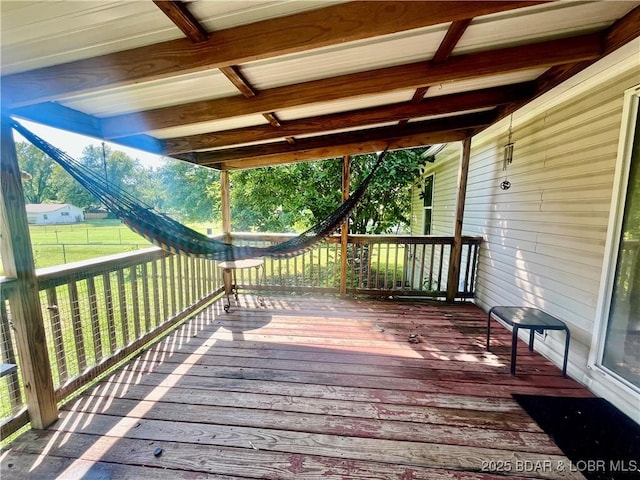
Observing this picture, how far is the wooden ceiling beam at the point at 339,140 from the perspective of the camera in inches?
132

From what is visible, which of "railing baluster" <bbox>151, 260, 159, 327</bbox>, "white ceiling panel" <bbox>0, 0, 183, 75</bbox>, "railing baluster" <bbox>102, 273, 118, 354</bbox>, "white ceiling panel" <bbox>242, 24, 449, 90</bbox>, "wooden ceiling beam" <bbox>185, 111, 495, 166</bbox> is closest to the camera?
"white ceiling panel" <bbox>0, 0, 183, 75</bbox>

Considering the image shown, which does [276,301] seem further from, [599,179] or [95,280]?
[599,179]

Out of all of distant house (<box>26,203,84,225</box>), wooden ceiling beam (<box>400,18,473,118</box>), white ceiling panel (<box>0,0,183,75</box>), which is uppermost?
wooden ceiling beam (<box>400,18,473,118</box>)

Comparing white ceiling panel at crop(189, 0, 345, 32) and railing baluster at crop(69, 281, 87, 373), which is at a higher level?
white ceiling panel at crop(189, 0, 345, 32)

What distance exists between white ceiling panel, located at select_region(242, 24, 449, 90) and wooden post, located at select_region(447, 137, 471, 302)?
216cm

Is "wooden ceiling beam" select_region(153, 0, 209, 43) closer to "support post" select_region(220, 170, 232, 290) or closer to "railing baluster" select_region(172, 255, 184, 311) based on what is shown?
"railing baluster" select_region(172, 255, 184, 311)

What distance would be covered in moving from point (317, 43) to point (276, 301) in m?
3.29

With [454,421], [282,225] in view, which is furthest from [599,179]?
[282,225]

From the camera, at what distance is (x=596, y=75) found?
2027 mm

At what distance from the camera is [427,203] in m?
7.07

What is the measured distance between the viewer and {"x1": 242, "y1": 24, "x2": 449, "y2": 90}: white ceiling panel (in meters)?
1.52

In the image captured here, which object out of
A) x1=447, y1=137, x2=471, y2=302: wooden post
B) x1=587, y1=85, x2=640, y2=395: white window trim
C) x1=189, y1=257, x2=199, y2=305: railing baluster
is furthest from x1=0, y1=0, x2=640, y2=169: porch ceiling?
x1=189, y1=257, x2=199, y2=305: railing baluster

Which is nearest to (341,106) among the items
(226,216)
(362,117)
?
(362,117)

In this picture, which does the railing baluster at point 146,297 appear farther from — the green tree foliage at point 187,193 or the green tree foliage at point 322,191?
the green tree foliage at point 187,193
